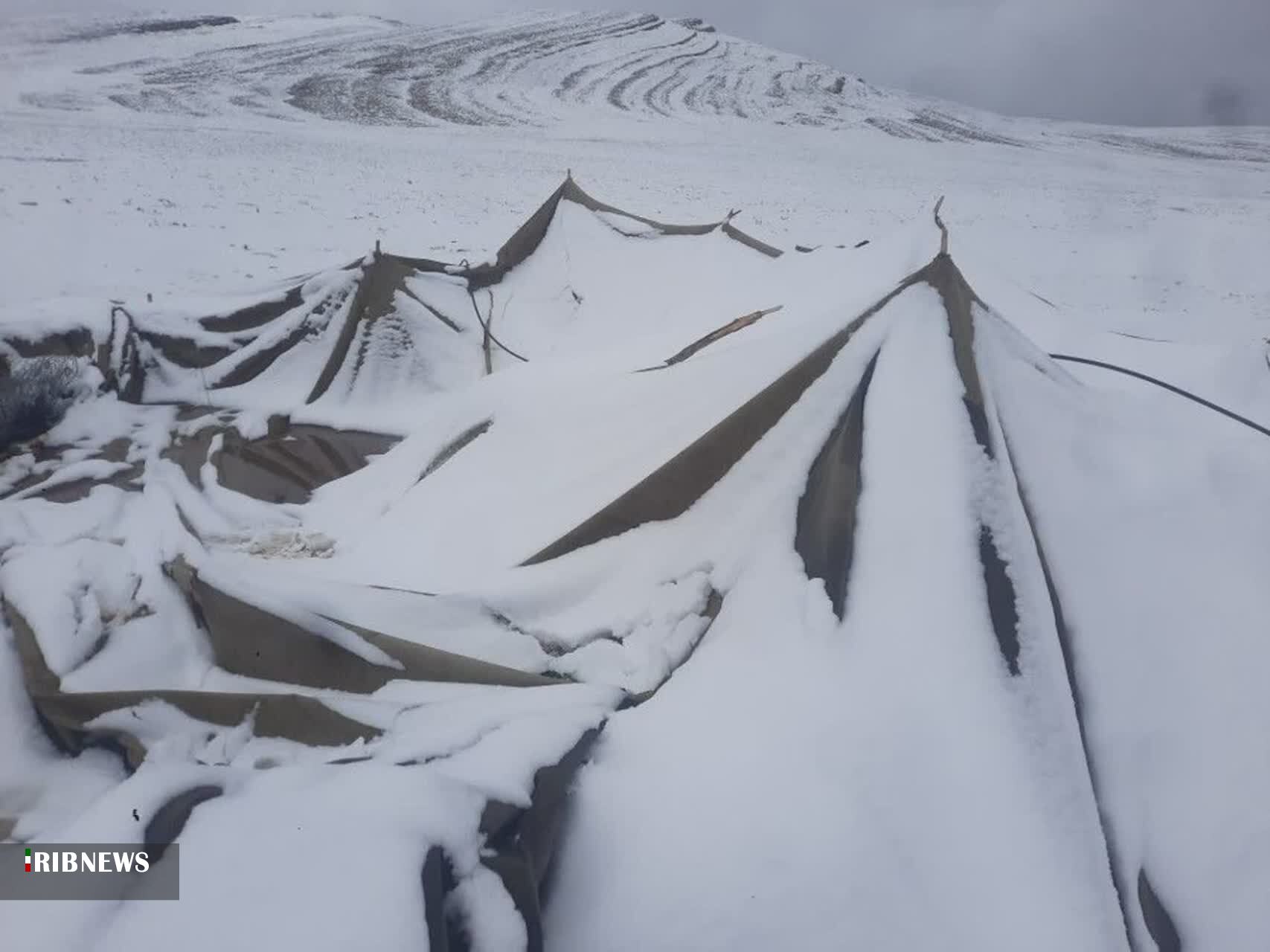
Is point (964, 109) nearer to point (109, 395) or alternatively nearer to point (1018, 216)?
point (1018, 216)

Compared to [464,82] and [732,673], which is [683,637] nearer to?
[732,673]

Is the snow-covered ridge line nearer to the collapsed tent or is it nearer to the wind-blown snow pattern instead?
the wind-blown snow pattern

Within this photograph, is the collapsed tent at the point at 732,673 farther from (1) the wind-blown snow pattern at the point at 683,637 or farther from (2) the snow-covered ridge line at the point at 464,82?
(2) the snow-covered ridge line at the point at 464,82

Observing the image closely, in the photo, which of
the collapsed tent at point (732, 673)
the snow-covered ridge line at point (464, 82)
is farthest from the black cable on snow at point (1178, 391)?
the snow-covered ridge line at point (464, 82)

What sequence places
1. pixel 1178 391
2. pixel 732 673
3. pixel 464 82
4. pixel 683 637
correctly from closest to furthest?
pixel 732 673 < pixel 683 637 < pixel 1178 391 < pixel 464 82

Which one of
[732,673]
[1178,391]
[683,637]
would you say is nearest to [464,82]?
[1178,391]

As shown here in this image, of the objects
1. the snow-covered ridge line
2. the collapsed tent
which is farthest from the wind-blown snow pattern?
the snow-covered ridge line
